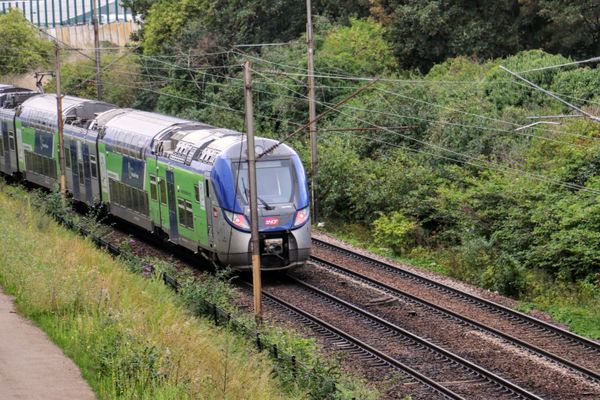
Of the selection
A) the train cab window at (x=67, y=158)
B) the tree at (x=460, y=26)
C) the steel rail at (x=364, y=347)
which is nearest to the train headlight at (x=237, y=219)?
the steel rail at (x=364, y=347)

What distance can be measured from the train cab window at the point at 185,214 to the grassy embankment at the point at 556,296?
20.8ft

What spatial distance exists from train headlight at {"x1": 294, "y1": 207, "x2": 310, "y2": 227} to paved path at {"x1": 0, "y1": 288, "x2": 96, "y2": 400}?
25.3 ft

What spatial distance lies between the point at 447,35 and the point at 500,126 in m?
12.0

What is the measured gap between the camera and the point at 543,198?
26141 mm

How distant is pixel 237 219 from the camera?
2322cm

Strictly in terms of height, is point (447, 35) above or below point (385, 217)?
above

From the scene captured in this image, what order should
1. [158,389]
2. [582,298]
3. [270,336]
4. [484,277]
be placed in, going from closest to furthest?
[158,389] < [270,336] < [582,298] < [484,277]

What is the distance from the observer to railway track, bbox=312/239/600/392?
18891mm

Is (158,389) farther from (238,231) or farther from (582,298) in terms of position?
(582,298)

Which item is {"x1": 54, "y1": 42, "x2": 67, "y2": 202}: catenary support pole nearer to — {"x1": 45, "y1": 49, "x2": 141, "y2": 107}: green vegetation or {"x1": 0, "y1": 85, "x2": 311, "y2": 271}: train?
{"x1": 0, "y1": 85, "x2": 311, "y2": 271}: train

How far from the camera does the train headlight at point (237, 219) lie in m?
23.2

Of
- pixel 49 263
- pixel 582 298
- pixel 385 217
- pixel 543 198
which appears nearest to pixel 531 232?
pixel 543 198

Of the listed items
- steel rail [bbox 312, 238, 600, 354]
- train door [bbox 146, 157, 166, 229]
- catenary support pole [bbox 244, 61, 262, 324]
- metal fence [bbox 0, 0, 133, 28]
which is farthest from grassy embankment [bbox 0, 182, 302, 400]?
metal fence [bbox 0, 0, 133, 28]

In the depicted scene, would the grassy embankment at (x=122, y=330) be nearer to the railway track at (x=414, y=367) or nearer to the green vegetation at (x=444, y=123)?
the railway track at (x=414, y=367)
